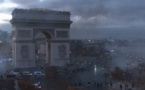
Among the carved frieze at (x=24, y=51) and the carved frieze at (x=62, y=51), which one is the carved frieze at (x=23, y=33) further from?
the carved frieze at (x=62, y=51)

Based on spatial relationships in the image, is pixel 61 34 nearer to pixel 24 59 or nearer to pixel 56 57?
pixel 56 57

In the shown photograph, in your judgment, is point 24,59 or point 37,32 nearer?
point 24,59

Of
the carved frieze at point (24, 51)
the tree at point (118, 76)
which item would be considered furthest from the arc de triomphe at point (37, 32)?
the tree at point (118, 76)

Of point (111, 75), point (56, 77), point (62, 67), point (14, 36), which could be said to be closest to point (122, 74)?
point (111, 75)

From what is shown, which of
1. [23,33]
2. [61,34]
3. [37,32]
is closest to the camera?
[23,33]

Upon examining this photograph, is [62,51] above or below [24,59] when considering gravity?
above

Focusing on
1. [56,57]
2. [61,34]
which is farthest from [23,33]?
[56,57]

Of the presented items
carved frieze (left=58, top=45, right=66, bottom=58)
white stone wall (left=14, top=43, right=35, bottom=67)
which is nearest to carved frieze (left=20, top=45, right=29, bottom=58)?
white stone wall (left=14, top=43, right=35, bottom=67)

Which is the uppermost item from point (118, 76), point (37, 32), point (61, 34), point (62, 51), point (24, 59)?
point (37, 32)

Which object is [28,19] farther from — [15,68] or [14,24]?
[15,68]

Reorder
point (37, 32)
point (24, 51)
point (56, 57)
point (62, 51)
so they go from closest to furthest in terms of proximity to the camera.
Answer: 1. point (24, 51)
2. point (37, 32)
3. point (56, 57)
4. point (62, 51)
